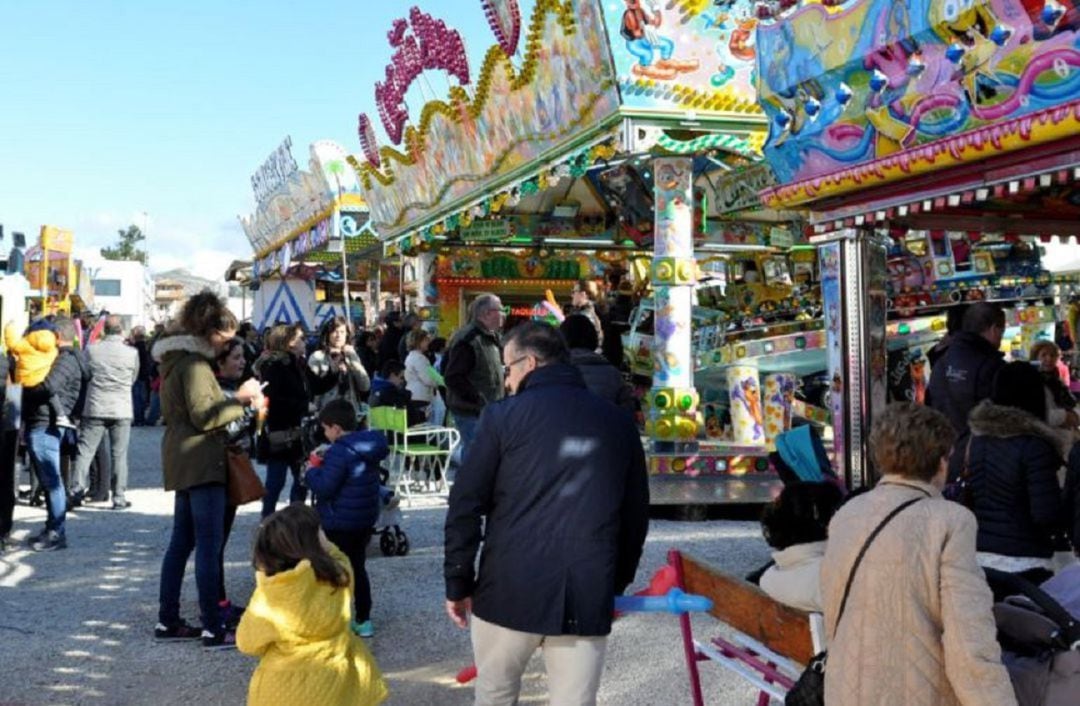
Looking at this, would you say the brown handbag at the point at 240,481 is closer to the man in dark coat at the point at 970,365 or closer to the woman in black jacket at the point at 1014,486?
the woman in black jacket at the point at 1014,486

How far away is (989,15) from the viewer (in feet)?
16.2

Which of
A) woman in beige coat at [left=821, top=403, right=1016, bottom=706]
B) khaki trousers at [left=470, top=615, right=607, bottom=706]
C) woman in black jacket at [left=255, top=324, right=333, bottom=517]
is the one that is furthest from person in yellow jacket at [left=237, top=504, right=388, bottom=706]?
woman in black jacket at [left=255, top=324, right=333, bottom=517]

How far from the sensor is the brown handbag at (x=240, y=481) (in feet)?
19.0

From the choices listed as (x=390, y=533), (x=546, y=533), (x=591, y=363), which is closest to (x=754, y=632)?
(x=546, y=533)

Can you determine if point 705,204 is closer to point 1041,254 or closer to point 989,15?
point 1041,254

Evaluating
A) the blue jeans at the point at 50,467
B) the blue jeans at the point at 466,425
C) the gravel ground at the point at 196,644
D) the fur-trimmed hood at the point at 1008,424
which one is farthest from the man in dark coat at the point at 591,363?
the blue jeans at the point at 50,467

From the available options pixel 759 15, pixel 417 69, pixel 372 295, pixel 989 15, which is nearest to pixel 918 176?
pixel 989 15

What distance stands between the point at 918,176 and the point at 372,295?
23471 mm

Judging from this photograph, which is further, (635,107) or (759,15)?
(635,107)

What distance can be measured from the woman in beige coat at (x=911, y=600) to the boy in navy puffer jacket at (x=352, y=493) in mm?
3260

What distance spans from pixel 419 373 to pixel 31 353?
4.47 meters

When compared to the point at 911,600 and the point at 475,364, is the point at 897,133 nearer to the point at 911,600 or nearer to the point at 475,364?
the point at 911,600

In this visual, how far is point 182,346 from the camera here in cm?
566

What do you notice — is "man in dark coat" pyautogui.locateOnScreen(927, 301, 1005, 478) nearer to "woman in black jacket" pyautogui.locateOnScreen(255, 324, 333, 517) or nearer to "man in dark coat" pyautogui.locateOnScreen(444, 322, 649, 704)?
"man in dark coat" pyautogui.locateOnScreen(444, 322, 649, 704)
